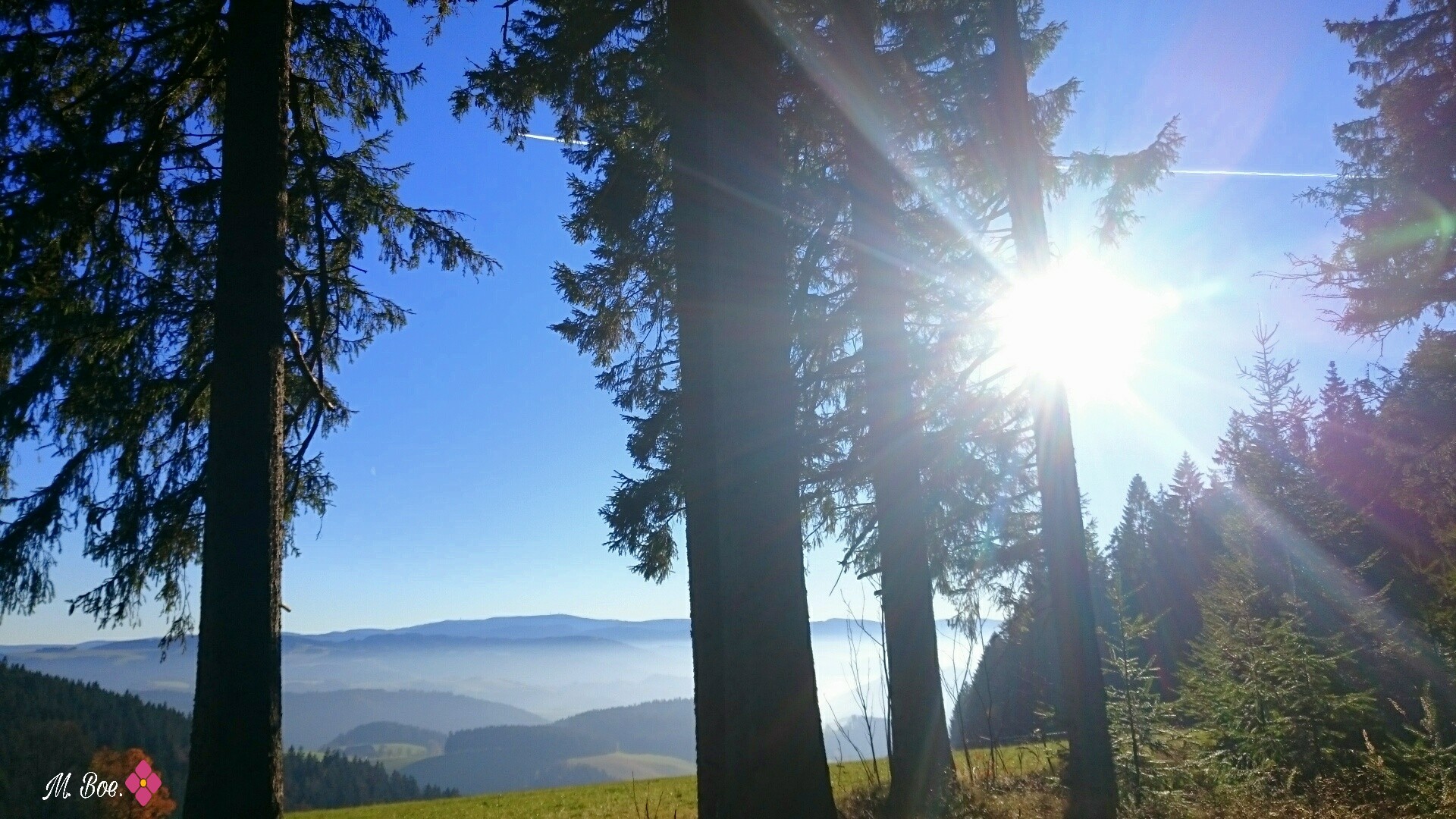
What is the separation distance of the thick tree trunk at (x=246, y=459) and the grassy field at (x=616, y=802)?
314cm

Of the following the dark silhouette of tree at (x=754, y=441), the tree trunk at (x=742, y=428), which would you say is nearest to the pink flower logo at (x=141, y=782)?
the tree trunk at (x=742, y=428)

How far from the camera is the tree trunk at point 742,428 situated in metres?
4.16

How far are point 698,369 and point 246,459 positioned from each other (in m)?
2.95

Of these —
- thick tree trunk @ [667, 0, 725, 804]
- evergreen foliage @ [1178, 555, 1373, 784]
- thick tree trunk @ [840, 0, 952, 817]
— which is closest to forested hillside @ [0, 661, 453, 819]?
thick tree trunk @ [667, 0, 725, 804]

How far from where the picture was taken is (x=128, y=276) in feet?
20.6

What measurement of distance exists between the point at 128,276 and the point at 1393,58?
16452 mm

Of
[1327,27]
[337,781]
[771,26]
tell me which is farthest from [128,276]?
[337,781]

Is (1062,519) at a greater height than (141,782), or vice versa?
(1062,519)

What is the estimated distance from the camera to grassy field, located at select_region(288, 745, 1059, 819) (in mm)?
9898

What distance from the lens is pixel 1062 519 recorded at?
22.7 ft

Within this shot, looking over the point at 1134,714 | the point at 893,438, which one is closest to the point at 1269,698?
the point at 1134,714

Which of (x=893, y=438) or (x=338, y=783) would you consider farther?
(x=338, y=783)

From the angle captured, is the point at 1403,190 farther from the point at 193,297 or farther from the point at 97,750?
the point at 97,750

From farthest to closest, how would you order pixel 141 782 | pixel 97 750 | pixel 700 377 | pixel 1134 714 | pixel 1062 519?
pixel 97 750
pixel 141 782
pixel 1134 714
pixel 1062 519
pixel 700 377
